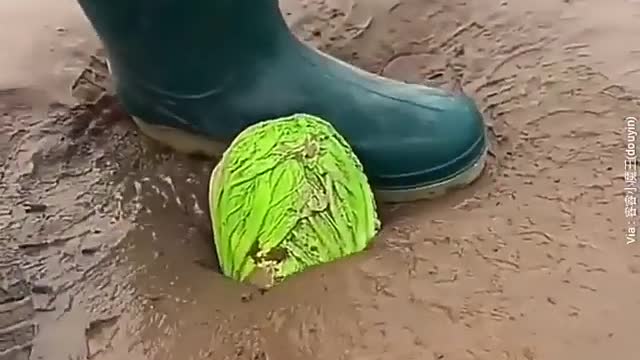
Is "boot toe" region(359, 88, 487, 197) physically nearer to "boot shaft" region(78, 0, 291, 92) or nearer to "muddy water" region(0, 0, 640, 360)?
"muddy water" region(0, 0, 640, 360)

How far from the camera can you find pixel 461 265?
0.87m

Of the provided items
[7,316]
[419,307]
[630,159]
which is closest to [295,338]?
[419,307]

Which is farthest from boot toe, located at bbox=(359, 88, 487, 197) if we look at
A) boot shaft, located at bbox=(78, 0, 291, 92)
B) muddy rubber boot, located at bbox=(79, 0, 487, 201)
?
boot shaft, located at bbox=(78, 0, 291, 92)

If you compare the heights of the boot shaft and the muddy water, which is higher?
the boot shaft

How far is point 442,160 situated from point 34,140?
39cm

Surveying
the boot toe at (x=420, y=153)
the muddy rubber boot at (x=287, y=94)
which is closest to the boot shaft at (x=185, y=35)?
the muddy rubber boot at (x=287, y=94)

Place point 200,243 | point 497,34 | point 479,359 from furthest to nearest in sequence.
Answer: point 497,34
point 200,243
point 479,359

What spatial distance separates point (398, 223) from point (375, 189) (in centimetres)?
5

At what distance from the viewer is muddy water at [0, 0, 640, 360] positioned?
32.4 inches

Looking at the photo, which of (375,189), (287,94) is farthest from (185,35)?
(375,189)

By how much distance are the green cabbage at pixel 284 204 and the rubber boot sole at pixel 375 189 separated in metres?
0.06

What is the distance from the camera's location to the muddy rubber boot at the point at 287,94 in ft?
3.15

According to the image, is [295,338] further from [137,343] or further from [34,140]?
[34,140]

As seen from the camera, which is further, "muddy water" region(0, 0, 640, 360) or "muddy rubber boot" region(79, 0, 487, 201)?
"muddy rubber boot" region(79, 0, 487, 201)
